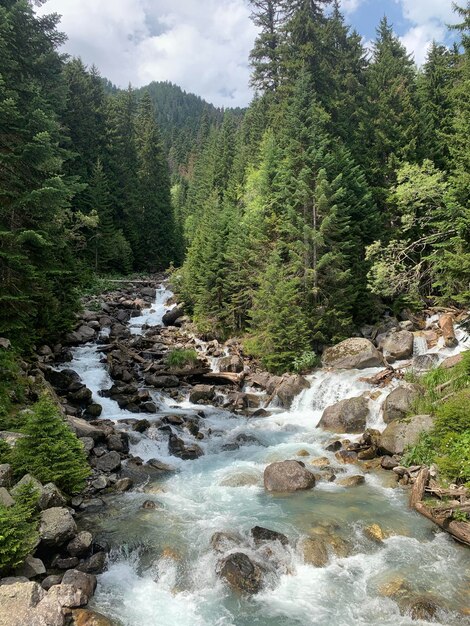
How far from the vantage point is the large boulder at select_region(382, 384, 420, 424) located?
16.7 m

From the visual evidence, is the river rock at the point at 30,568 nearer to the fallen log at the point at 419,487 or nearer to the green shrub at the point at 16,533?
the green shrub at the point at 16,533

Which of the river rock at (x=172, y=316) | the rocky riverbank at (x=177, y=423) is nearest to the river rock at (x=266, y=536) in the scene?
the rocky riverbank at (x=177, y=423)

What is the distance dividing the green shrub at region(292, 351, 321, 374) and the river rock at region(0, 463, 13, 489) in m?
16.3

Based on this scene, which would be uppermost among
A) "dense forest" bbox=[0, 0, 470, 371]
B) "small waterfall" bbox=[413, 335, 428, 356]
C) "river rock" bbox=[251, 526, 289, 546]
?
"dense forest" bbox=[0, 0, 470, 371]

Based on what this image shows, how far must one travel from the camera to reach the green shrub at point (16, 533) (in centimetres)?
798

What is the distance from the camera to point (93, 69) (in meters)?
60.9

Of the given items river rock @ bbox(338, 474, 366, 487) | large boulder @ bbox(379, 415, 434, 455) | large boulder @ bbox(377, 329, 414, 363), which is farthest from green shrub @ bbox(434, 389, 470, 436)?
large boulder @ bbox(377, 329, 414, 363)

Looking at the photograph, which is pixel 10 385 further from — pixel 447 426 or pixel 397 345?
pixel 397 345

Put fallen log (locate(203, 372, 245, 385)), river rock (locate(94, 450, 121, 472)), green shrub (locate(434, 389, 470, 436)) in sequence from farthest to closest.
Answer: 1. fallen log (locate(203, 372, 245, 385))
2. river rock (locate(94, 450, 121, 472))
3. green shrub (locate(434, 389, 470, 436))

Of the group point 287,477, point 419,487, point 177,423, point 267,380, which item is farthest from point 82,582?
point 267,380

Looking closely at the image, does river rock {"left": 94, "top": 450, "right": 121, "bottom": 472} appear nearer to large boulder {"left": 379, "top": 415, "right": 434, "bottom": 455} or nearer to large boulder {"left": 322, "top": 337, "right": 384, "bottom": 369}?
large boulder {"left": 379, "top": 415, "right": 434, "bottom": 455}

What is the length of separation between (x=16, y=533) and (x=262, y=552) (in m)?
5.22

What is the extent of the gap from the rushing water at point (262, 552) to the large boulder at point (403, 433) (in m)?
1.41

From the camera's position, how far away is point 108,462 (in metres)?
14.1
